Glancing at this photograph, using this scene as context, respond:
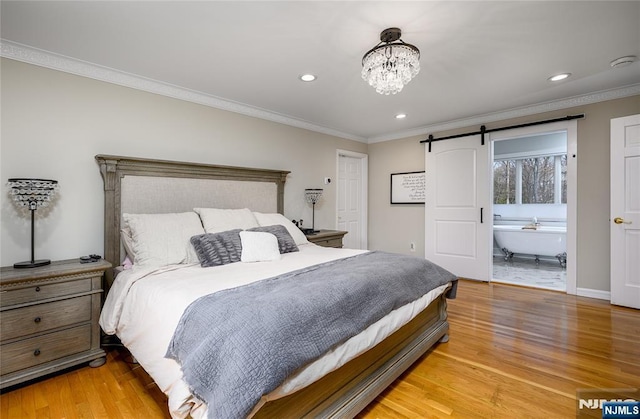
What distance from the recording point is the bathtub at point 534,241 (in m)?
5.08

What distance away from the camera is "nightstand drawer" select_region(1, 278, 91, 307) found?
5.93 feet

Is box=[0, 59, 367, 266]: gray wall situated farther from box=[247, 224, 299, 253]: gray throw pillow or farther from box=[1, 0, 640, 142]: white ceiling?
box=[247, 224, 299, 253]: gray throw pillow

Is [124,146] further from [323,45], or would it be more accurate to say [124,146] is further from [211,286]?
[323,45]

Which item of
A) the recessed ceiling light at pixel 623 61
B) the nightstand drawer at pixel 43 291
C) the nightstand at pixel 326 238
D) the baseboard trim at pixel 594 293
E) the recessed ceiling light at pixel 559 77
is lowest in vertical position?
the baseboard trim at pixel 594 293

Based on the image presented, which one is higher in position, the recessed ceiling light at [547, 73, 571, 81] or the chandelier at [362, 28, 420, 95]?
the recessed ceiling light at [547, 73, 571, 81]

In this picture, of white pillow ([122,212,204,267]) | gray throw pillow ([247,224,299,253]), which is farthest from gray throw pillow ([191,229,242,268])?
gray throw pillow ([247,224,299,253])

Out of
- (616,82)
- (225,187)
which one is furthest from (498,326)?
(225,187)

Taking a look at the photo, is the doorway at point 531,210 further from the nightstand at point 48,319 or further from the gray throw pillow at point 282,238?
the nightstand at point 48,319

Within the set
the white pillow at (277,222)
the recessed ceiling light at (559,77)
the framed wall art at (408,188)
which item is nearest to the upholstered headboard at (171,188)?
the white pillow at (277,222)

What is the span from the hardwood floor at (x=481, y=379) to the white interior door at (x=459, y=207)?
1531 mm

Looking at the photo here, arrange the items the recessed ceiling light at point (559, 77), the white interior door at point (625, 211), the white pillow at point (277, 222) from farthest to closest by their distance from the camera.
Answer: the white pillow at point (277, 222) → the white interior door at point (625, 211) → the recessed ceiling light at point (559, 77)

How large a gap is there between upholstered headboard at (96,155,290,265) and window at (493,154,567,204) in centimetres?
556

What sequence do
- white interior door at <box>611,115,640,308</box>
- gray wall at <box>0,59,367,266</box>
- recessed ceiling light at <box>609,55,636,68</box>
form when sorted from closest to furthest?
gray wall at <box>0,59,367,266</box> < recessed ceiling light at <box>609,55,636,68</box> < white interior door at <box>611,115,640,308</box>

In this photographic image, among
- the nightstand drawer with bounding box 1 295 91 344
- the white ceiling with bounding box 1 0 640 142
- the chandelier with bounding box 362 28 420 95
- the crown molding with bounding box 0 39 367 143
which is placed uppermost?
the white ceiling with bounding box 1 0 640 142
